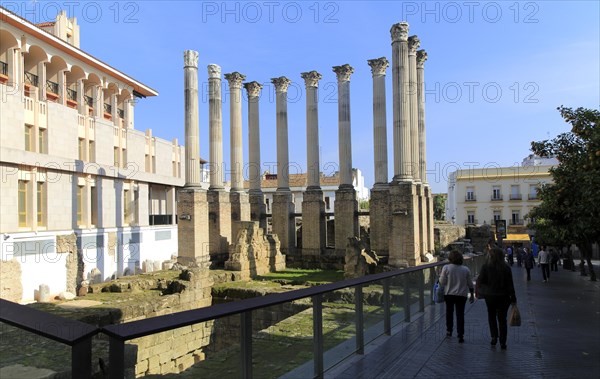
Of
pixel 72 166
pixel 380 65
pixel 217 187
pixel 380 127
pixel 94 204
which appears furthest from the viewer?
pixel 217 187

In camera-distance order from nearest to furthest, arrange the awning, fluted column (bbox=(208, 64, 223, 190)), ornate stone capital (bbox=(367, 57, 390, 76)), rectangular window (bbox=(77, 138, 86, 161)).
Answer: rectangular window (bbox=(77, 138, 86, 161)) → ornate stone capital (bbox=(367, 57, 390, 76)) → fluted column (bbox=(208, 64, 223, 190)) → the awning

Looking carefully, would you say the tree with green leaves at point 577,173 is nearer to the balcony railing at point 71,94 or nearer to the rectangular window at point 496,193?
the balcony railing at point 71,94

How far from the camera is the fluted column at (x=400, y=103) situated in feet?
87.8

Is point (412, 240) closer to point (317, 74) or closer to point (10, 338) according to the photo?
point (317, 74)

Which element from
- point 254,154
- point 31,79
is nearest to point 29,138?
point 31,79

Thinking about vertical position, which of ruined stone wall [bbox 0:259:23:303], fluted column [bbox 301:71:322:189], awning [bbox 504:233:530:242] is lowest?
awning [bbox 504:233:530:242]

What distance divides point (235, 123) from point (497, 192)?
35.5 m

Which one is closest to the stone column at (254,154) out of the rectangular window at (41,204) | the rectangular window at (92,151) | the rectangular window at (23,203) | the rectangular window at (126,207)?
the rectangular window at (126,207)

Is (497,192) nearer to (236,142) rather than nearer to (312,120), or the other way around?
(312,120)

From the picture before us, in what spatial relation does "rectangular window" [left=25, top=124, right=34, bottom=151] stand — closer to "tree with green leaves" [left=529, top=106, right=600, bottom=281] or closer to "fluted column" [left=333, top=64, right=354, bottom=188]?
"fluted column" [left=333, top=64, right=354, bottom=188]

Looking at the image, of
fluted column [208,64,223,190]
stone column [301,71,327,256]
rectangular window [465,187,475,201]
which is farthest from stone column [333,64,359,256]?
rectangular window [465,187,475,201]

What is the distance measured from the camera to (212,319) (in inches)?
143

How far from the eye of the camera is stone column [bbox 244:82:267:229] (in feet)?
120

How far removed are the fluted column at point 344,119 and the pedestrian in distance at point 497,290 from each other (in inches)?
1026
